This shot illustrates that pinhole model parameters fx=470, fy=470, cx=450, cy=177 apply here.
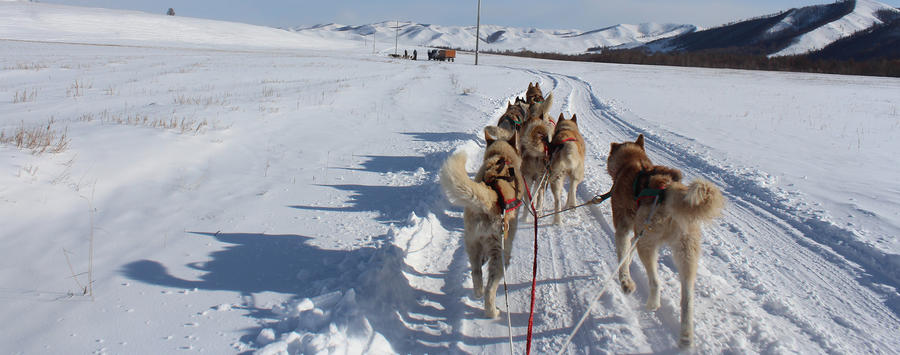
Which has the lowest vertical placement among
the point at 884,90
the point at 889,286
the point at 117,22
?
the point at 889,286

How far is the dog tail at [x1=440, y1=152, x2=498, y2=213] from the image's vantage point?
3.03 meters

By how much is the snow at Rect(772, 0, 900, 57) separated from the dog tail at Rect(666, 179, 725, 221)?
97.7m

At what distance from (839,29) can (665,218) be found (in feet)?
401

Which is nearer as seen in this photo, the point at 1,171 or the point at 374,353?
the point at 374,353

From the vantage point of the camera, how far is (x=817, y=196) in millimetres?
5773

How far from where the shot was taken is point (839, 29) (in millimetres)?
93688

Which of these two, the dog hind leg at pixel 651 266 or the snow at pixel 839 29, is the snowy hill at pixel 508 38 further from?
the dog hind leg at pixel 651 266

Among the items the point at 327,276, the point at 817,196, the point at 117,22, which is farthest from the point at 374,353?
the point at 117,22

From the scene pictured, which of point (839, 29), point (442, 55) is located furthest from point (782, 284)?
point (839, 29)

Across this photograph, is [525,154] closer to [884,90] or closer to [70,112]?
[70,112]

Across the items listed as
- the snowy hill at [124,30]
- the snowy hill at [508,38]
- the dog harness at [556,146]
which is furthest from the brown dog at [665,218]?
the snowy hill at [508,38]

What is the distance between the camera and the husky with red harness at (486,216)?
3.05 metres

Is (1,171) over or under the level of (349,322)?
over

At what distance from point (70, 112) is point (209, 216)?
685 centimetres
